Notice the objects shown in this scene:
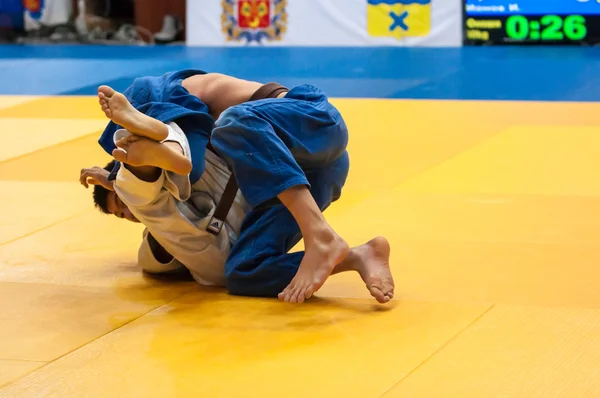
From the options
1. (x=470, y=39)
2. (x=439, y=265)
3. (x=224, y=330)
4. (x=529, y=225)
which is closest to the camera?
(x=224, y=330)

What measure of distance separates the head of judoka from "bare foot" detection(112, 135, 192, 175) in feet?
1.27

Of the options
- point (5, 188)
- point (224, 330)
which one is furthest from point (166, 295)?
point (5, 188)

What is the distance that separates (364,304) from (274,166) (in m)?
0.55

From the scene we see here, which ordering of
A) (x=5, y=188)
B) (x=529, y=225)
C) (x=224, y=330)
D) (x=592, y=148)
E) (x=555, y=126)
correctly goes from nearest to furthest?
(x=224, y=330) < (x=529, y=225) < (x=5, y=188) < (x=592, y=148) < (x=555, y=126)

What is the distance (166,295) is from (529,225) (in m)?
1.67

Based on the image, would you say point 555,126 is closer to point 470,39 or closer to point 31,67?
point 470,39

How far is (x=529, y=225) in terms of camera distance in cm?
431

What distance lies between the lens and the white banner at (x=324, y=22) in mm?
11492

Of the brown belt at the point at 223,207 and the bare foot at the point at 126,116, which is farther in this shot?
the brown belt at the point at 223,207

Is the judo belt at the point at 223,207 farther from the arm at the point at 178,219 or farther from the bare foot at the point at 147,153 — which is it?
the bare foot at the point at 147,153

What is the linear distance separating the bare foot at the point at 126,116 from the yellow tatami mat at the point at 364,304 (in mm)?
593

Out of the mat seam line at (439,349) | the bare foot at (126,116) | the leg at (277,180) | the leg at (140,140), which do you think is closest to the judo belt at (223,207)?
the leg at (277,180)

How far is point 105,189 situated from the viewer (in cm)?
364

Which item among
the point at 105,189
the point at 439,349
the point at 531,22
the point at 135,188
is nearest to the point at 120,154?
the point at 135,188
